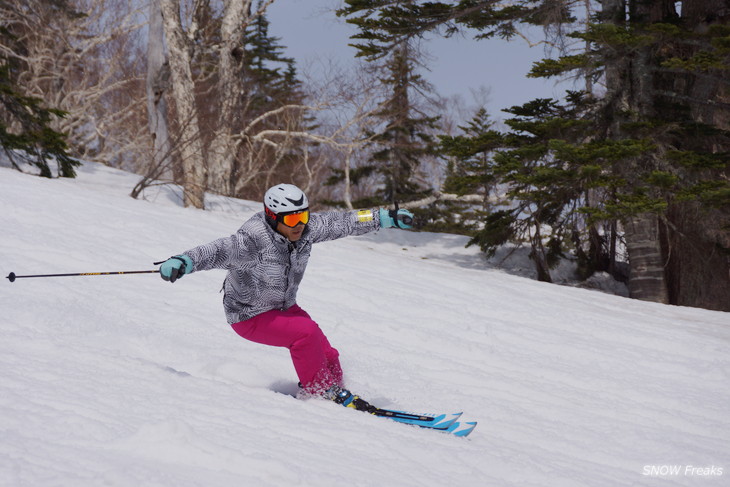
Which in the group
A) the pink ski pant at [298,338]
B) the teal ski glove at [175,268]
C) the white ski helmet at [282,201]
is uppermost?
the white ski helmet at [282,201]

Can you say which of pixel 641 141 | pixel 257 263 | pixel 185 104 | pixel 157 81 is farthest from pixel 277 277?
pixel 157 81

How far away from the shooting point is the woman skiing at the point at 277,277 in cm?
406

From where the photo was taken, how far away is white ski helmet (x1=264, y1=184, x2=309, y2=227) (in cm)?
404

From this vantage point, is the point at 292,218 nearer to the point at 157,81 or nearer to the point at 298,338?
the point at 298,338

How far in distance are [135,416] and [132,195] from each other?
9464 millimetres

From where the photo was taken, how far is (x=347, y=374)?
208 inches

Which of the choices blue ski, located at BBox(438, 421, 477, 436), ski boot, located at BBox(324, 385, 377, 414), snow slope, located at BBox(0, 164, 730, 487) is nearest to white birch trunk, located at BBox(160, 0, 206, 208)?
snow slope, located at BBox(0, 164, 730, 487)

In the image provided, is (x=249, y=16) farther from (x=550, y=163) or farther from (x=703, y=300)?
(x=703, y=300)

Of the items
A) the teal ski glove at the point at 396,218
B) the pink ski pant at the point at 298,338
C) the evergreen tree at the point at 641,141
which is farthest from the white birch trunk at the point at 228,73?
the pink ski pant at the point at 298,338

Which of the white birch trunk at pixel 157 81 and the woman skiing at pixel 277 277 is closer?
the woman skiing at pixel 277 277

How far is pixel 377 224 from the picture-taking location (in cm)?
462

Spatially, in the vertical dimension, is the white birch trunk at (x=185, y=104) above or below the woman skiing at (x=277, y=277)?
above

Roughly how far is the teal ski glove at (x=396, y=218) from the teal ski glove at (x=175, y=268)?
58.3 inches

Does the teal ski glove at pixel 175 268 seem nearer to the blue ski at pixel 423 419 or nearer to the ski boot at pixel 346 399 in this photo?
the ski boot at pixel 346 399
